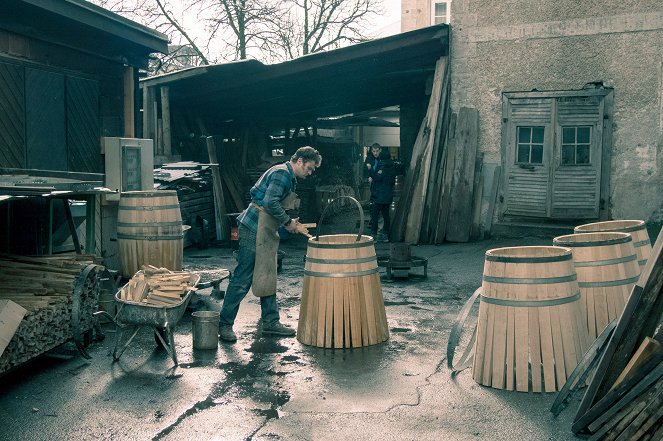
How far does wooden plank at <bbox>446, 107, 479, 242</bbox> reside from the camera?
13906mm

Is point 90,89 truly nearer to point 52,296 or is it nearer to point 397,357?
point 52,296

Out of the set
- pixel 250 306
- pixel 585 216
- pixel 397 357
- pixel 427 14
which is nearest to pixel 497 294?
pixel 397 357

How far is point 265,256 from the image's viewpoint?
715cm

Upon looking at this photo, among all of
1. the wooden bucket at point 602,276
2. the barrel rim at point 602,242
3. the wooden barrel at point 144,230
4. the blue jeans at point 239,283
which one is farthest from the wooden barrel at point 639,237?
the wooden barrel at point 144,230

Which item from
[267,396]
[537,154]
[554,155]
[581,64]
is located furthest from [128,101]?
[581,64]

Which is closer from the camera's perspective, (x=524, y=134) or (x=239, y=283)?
(x=239, y=283)

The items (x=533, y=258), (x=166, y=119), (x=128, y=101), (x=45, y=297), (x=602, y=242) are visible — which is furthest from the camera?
(x=166, y=119)

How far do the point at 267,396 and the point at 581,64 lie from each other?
10.1 meters

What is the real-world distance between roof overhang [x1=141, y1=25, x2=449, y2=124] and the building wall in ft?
2.41

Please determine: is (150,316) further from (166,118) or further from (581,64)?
(166,118)

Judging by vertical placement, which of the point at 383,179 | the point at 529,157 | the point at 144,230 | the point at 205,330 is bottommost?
the point at 205,330

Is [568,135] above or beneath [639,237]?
above

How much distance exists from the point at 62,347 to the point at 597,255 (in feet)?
15.7

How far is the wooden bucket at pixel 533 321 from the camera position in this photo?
5.34 meters
